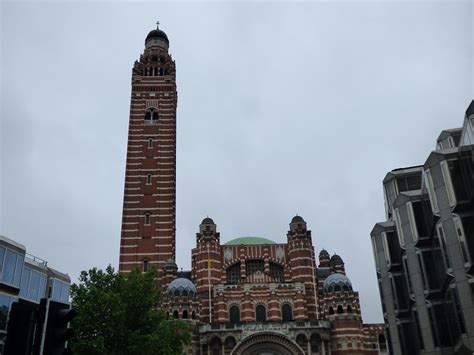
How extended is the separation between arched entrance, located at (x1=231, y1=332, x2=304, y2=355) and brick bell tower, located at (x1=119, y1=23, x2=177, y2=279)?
17127 millimetres

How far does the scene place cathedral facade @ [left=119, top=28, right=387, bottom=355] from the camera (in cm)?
5519

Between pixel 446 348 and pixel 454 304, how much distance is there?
3.85 meters

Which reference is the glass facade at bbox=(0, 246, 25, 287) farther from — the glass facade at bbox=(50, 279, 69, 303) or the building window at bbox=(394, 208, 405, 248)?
the building window at bbox=(394, 208, 405, 248)

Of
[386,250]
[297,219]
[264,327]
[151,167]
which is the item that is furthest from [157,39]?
[386,250]

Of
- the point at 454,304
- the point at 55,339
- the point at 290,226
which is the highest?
the point at 290,226

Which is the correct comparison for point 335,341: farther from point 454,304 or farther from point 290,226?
point 454,304

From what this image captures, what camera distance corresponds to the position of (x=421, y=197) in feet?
109

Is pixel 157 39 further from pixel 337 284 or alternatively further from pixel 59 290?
pixel 59 290

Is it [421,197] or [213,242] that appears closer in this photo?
[421,197]

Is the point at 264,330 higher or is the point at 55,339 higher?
the point at 264,330

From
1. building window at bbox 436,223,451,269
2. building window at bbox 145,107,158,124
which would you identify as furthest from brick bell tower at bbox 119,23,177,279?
building window at bbox 436,223,451,269

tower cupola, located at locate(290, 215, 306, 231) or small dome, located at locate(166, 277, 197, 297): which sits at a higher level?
tower cupola, located at locate(290, 215, 306, 231)

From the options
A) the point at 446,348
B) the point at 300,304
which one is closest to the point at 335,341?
the point at 300,304

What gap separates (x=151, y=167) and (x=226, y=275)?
20631 mm
